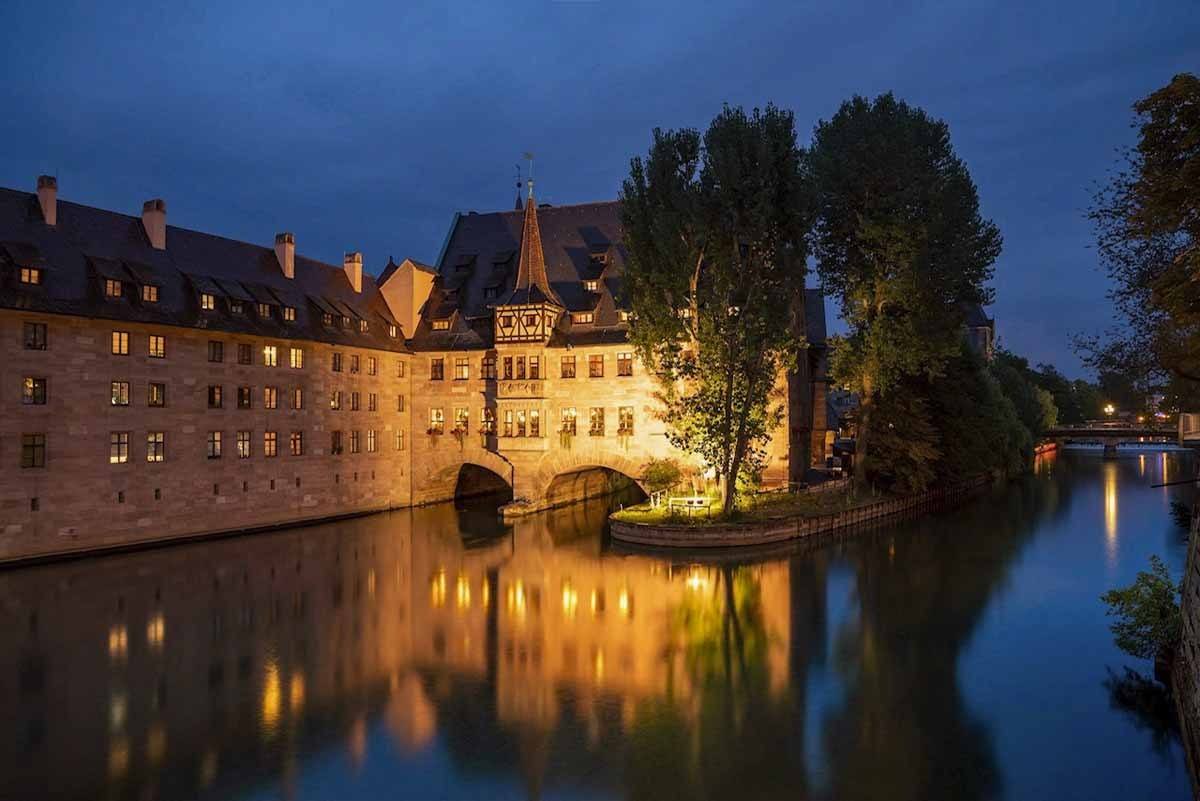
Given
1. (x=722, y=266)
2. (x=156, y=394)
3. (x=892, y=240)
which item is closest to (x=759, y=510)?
(x=722, y=266)

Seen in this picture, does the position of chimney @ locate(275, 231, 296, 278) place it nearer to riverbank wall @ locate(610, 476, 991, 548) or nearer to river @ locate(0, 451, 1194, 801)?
river @ locate(0, 451, 1194, 801)

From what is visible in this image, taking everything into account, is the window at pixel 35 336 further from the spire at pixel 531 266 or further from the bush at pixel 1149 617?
the bush at pixel 1149 617

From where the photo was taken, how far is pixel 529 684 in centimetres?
1385

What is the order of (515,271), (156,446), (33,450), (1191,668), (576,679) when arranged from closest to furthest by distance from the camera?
(1191,668) → (576,679) → (33,450) → (156,446) → (515,271)

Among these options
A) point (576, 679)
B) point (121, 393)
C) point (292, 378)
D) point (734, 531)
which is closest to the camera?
point (576, 679)

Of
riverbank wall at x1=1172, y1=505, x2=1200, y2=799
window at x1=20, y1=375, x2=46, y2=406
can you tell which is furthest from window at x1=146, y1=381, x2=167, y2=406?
riverbank wall at x1=1172, y1=505, x2=1200, y2=799

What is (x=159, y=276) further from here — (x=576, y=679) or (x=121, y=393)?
(x=576, y=679)

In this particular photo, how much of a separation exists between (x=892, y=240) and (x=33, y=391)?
106ft

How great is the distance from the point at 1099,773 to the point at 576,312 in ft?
94.1

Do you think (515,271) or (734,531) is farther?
(515,271)

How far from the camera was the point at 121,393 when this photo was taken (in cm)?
2678

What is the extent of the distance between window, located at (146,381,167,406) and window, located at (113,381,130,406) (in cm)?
66

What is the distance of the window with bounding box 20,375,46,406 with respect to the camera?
79.7ft

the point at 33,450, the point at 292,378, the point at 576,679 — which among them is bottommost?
the point at 576,679
